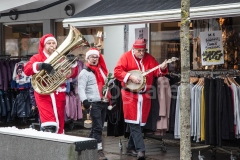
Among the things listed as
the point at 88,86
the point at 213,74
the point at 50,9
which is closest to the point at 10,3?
the point at 50,9

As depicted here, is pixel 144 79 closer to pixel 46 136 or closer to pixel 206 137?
pixel 206 137

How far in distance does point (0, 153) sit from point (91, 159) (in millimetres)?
1329

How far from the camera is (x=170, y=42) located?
11.4 meters

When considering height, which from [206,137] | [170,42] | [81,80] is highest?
[170,42]

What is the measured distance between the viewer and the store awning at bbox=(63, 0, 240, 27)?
759 centimetres

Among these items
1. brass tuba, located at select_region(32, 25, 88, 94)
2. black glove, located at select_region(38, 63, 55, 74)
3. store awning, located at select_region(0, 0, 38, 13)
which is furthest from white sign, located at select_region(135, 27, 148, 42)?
black glove, located at select_region(38, 63, 55, 74)

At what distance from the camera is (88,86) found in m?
8.66

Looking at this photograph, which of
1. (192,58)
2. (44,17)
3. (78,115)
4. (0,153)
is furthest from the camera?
(44,17)

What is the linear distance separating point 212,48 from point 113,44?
10.9 ft

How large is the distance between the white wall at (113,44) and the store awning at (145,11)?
1758 millimetres

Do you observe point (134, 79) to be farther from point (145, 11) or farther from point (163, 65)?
point (145, 11)

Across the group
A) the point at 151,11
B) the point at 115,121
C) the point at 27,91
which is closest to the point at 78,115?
the point at 27,91

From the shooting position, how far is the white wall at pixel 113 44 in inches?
476

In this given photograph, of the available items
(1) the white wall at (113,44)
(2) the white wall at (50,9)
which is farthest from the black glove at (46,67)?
(2) the white wall at (50,9)
